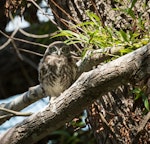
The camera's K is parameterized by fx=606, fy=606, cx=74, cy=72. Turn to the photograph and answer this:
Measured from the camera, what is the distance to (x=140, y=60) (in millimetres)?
2326

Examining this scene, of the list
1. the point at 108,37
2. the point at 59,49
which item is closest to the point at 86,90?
the point at 108,37

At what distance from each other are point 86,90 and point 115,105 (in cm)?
67

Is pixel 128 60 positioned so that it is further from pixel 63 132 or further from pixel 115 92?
pixel 63 132

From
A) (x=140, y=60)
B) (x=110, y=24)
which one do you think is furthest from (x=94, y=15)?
(x=140, y=60)

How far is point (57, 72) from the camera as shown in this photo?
139 inches

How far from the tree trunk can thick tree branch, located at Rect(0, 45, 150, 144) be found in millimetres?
505

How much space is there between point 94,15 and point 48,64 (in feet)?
2.51

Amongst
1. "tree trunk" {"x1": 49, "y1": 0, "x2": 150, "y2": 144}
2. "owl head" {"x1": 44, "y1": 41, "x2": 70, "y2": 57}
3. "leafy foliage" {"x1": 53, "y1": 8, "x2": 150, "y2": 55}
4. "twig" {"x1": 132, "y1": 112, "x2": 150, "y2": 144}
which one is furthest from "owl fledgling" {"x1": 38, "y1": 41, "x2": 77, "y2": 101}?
"twig" {"x1": 132, "y1": 112, "x2": 150, "y2": 144}

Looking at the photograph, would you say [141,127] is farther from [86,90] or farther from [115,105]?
[86,90]

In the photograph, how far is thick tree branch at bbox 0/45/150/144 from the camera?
92.4 inches

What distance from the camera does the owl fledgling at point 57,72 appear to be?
3455 millimetres

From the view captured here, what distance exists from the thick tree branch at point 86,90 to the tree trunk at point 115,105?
505 mm

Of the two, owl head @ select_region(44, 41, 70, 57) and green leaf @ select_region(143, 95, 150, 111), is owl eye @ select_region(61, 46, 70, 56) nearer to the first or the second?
owl head @ select_region(44, 41, 70, 57)

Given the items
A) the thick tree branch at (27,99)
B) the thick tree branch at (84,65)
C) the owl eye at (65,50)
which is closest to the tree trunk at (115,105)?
the thick tree branch at (84,65)
